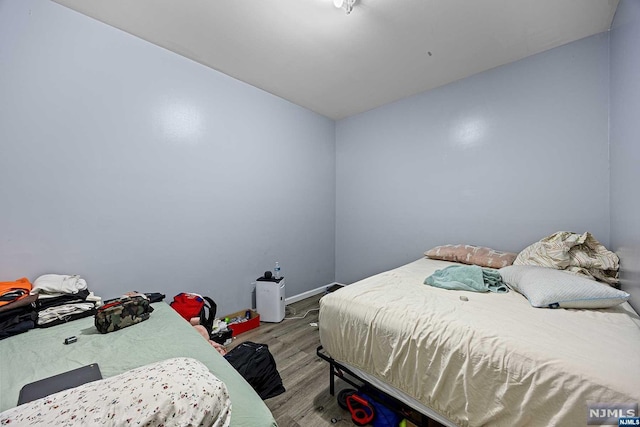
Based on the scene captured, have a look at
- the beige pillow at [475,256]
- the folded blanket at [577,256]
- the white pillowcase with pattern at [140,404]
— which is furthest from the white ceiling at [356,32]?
the white pillowcase with pattern at [140,404]

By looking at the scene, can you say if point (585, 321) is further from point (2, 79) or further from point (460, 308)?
point (2, 79)

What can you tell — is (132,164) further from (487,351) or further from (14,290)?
(487,351)

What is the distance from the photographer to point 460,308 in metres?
1.37

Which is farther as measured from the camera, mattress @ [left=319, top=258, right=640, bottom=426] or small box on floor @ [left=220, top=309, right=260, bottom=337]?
small box on floor @ [left=220, top=309, right=260, bottom=337]

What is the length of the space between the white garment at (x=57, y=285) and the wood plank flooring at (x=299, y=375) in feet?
4.16

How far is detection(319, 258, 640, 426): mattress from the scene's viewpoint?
866 millimetres

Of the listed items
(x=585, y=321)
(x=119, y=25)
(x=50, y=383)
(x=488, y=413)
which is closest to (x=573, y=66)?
(x=585, y=321)

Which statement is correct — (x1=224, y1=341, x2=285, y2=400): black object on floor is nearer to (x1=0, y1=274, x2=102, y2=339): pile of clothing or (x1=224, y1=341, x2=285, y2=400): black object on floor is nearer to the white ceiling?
(x1=0, y1=274, x2=102, y2=339): pile of clothing

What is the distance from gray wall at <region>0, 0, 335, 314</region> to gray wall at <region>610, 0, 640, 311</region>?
2876 millimetres

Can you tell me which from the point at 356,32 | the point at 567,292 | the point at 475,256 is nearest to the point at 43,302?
the point at 356,32

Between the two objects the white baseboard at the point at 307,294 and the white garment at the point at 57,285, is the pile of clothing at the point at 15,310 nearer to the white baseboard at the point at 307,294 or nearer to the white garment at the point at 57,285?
the white garment at the point at 57,285

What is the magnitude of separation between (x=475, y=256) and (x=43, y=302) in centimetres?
333

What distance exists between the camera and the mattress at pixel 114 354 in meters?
0.87

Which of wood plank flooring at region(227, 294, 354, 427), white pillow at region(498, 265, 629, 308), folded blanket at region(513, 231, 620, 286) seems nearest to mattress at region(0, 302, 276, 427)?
wood plank flooring at region(227, 294, 354, 427)
